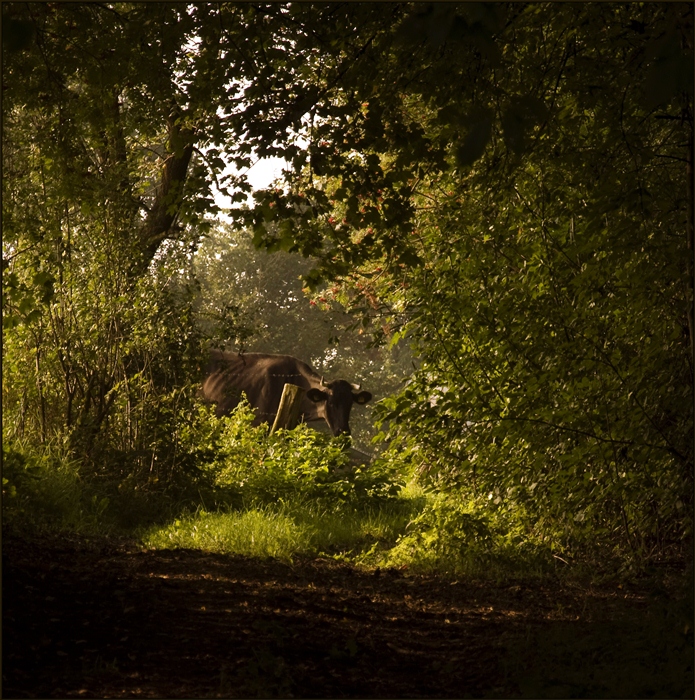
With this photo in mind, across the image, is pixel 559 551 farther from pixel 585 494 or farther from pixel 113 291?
pixel 113 291

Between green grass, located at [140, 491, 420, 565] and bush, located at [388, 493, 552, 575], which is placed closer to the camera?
bush, located at [388, 493, 552, 575]

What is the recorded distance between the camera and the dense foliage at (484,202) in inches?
217

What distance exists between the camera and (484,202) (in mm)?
7020

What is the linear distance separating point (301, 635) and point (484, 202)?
3664 millimetres

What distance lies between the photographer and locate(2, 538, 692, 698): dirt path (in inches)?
159

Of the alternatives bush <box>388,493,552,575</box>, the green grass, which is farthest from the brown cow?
bush <box>388,493,552,575</box>

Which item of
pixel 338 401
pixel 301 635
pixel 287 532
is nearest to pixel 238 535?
pixel 287 532

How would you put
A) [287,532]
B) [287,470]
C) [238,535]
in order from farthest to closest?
[287,470] → [287,532] → [238,535]

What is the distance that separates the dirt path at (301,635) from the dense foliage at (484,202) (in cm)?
98

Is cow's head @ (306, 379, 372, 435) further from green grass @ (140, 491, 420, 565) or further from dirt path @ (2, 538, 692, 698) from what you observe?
dirt path @ (2, 538, 692, 698)

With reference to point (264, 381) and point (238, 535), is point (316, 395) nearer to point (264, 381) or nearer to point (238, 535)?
point (264, 381)

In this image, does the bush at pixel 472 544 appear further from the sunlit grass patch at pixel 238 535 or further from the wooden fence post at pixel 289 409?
the wooden fence post at pixel 289 409

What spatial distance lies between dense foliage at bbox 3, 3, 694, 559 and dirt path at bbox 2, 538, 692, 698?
98cm

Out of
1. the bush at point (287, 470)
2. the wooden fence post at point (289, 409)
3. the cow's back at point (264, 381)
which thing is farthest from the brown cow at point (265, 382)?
the bush at point (287, 470)
